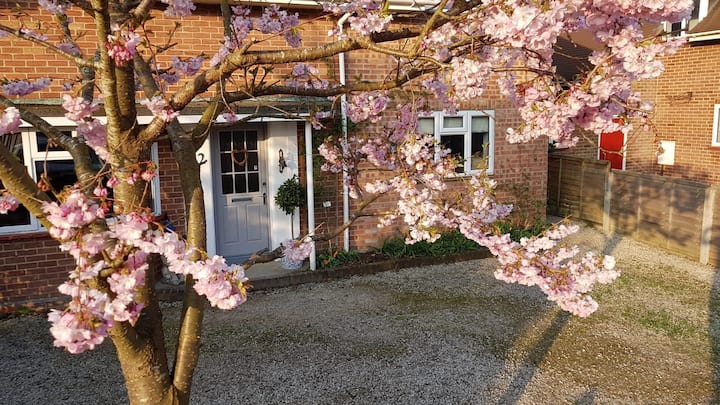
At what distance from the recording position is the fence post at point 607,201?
10.9 metres

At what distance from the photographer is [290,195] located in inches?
331

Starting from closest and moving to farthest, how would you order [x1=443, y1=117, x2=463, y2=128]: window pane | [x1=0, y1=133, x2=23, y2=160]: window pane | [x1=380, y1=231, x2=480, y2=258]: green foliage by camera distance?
[x1=0, y1=133, x2=23, y2=160]: window pane → [x1=380, y1=231, x2=480, y2=258]: green foliage → [x1=443, y1=117, x2=463, y2=128]: window pane

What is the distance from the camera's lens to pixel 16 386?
507 centimetres

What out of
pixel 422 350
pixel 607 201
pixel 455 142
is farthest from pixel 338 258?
pixel 607 201

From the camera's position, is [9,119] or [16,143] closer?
[9,119]

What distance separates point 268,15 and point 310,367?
11.2 ft

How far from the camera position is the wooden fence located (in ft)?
29.1

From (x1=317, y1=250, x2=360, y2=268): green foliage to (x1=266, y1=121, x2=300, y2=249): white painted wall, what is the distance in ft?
2.30

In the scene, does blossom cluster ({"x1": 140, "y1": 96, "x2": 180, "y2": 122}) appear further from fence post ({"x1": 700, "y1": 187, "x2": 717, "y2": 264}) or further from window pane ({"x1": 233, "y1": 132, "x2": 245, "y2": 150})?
fence post ({"x1": 700, "y1": 187, "x2": 717, "y2": 264})

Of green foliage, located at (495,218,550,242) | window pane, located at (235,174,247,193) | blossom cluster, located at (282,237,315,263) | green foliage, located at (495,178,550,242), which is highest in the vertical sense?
window pane, located at (235,174,247,193)

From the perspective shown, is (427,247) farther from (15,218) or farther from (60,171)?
(15,218)

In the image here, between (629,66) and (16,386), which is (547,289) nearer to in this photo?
(629,66)

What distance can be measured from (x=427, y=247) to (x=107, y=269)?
747 centimetres

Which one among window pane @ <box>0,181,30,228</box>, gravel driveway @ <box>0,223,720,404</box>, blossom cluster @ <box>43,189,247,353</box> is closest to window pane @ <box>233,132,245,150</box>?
gravel driveway @ <box>0,223,720,404</box>
